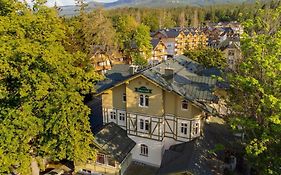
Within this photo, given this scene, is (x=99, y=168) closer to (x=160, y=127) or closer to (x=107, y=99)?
(x=160, y=127)

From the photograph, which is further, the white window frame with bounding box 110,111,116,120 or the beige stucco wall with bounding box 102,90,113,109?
the white window frame with bounding box 110,111,116,120

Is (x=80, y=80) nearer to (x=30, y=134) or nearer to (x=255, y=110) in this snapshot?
(x=30, y=134)

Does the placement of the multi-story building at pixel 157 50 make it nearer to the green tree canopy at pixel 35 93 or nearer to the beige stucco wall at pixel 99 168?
the beige stucco wall at pixel 99 168

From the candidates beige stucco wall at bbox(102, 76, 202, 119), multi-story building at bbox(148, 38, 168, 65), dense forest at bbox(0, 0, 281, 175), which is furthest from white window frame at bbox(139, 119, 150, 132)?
multi-story building at bbox(148, 38, 168, 65)

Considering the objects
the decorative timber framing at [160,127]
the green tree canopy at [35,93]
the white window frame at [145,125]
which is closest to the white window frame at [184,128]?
the decorative timber framing at [160,127]

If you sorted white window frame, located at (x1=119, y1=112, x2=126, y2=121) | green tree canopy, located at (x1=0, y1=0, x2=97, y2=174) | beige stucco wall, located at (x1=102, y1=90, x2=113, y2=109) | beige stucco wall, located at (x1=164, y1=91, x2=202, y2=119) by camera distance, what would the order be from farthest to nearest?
beige stucco wall, located at (x1=102, y1=90, x2=113, y2=109)
white window frame, located at (x1=119, y1=112, x2=126, y2=121)
beige stucco wall, located at (x1=164, y1=91, x2=202, y2=119)
green tree canopy, located at (x1=0, y1=0, x2=97, y2=174)

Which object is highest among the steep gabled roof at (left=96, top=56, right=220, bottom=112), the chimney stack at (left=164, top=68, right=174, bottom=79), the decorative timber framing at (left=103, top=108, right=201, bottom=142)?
the chimney stack at (left=164, top=68, right=174, bottom=79)

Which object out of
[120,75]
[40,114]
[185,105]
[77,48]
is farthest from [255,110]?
[77,48]

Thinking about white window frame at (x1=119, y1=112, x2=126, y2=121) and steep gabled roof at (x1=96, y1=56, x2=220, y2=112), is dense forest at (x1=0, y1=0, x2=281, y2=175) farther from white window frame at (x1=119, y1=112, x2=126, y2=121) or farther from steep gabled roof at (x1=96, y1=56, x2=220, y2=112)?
steep gabled roof at (x1=96, y1=56, x2=220, y2=112)
